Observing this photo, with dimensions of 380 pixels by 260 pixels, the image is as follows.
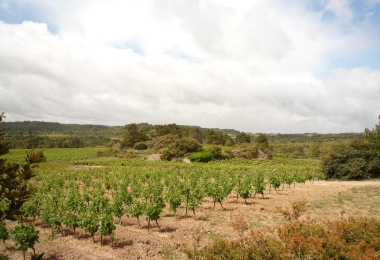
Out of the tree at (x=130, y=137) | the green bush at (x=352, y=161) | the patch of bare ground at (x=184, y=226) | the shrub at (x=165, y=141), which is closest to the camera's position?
the patch of bare ground at (x=184, y=226)

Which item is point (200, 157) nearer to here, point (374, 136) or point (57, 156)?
point (374, 136)

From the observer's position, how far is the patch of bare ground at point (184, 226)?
10.9 meters

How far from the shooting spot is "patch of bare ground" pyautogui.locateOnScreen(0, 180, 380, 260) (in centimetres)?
1093

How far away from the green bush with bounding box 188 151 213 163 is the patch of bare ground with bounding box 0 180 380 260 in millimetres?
34445

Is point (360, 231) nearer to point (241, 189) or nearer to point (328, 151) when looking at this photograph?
point (241, 189)

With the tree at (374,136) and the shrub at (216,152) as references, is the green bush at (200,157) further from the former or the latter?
the tree at (374,136)

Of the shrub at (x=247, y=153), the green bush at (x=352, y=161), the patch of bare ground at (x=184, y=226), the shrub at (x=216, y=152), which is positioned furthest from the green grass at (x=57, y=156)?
the green bush at (x=352, y=161)

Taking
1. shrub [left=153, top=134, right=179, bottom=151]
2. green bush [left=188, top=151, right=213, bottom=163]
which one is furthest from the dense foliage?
shrub [left=153, top=134, right=179, bottom=151]

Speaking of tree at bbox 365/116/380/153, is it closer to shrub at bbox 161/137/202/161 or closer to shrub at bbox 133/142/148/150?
shrub at bbox 161/137/202/161

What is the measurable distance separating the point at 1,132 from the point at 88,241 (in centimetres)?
1041

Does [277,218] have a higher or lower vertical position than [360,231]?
lower

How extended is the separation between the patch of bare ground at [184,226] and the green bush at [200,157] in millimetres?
34445

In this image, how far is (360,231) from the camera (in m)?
8.77

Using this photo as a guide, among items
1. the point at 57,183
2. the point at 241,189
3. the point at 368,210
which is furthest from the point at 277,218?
the point at 57,183
